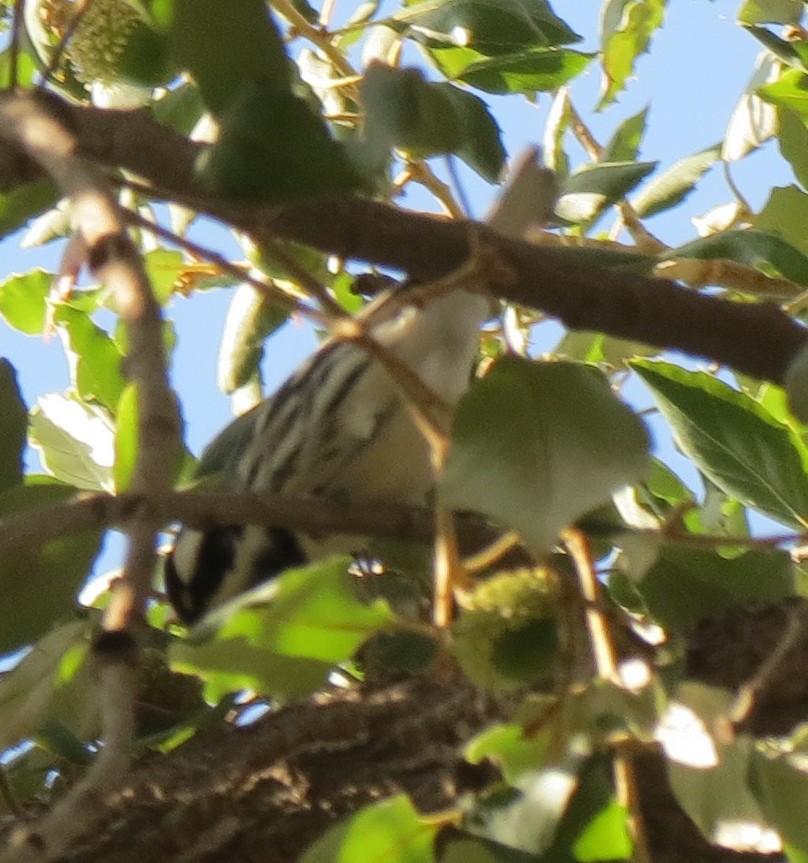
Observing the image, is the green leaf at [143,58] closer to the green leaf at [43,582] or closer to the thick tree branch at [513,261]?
the thick tree branch at [513,261]

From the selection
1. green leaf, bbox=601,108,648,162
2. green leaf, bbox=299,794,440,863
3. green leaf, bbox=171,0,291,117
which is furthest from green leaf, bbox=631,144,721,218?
green leaf, bbox=299,794,440,863

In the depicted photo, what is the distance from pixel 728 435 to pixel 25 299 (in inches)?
28.6

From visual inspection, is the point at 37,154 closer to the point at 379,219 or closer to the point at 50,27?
the point at 379,219

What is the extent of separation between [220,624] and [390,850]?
0.38 ft

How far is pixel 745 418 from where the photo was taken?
972 millimetres

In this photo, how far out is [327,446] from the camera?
1.54 meters

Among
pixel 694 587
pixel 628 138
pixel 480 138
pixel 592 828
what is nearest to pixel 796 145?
pixel 628 138

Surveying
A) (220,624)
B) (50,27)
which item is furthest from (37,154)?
(50,27)

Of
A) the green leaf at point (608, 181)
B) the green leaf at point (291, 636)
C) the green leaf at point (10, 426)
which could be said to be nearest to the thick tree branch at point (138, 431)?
the green leaf at point (291, 636)

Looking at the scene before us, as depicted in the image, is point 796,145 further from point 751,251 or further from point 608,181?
point 751,251

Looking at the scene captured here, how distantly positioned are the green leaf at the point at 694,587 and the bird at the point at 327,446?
42cm

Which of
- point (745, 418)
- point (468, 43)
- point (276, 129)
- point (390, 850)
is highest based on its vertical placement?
point (276, 129)

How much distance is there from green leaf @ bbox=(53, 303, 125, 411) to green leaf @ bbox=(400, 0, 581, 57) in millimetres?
392

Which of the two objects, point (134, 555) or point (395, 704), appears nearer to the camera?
point (134, 555)
